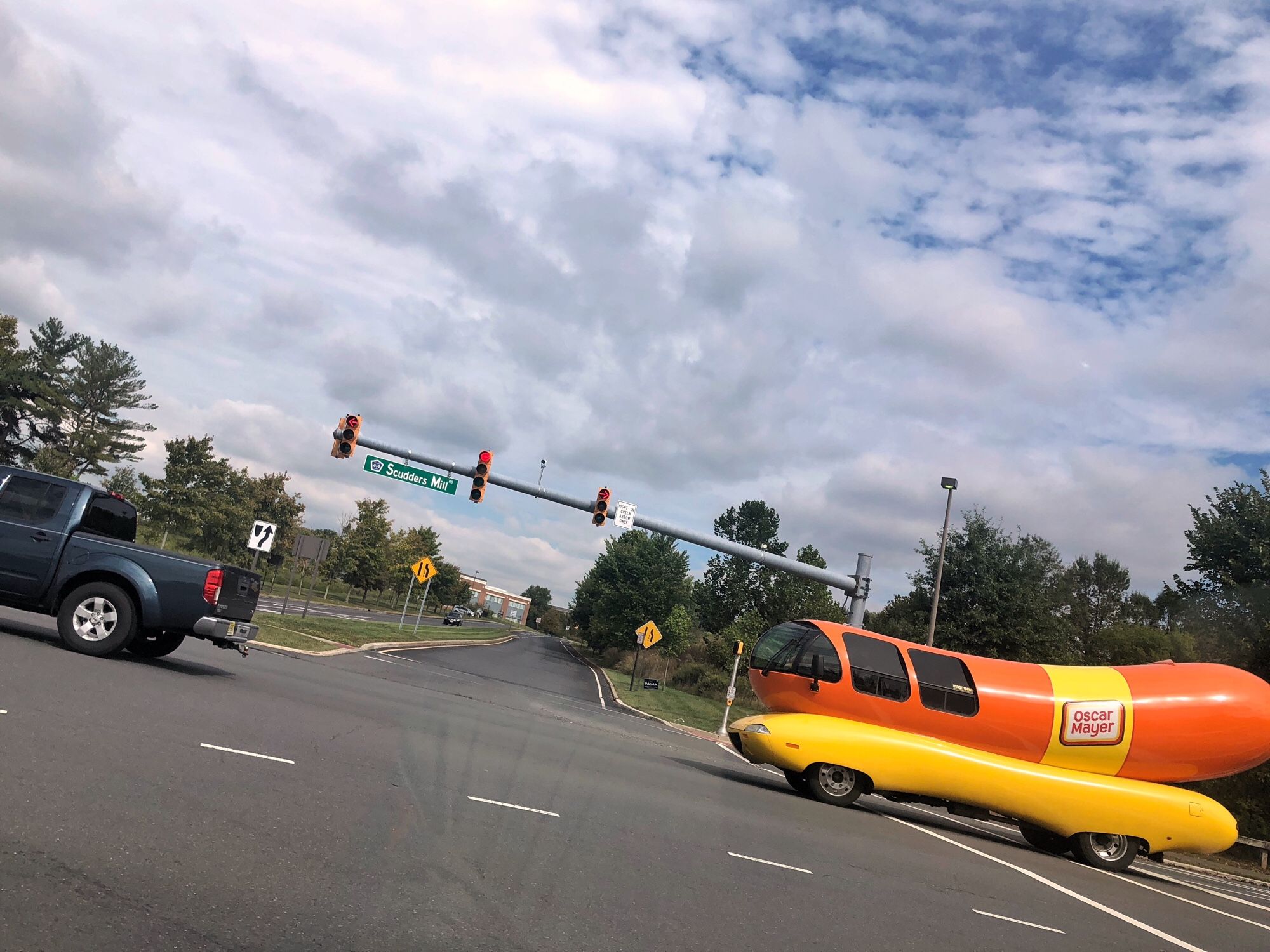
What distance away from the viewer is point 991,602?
3259cm

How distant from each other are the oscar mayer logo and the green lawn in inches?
490

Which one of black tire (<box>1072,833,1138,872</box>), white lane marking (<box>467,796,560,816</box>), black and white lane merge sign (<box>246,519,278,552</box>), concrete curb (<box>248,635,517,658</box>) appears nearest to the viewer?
white lane marking (<box>467,796,560,816</box>)

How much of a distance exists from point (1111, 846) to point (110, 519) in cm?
1381

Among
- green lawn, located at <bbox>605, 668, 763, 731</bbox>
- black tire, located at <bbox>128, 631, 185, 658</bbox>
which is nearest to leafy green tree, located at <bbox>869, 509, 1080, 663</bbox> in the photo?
green lawn, located at <bbox>605, 668, 763, 731</bbox>

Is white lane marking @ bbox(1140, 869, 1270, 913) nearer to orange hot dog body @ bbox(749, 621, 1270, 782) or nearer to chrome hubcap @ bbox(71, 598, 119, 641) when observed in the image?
orange hot dog body @ bbox(749, 621, 1270, 782)

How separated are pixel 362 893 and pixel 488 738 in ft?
22.9

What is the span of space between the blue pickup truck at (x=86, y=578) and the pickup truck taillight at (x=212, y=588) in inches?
0.4

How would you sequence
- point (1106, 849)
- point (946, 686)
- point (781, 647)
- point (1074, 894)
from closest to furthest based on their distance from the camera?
1. point (1074, 894)
2. point (1106, 849)
3. point (946, 686)
4. point (781, 647)

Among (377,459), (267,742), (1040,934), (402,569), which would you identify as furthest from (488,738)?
(402,569)

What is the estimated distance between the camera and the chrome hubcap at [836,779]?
12195 millimetres

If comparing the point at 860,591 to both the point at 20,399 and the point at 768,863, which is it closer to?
the point at 768,863

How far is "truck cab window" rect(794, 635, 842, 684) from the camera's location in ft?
41.1

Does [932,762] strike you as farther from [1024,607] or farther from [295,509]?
[295,509]

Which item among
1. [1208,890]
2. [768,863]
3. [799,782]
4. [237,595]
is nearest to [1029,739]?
[799,782]
